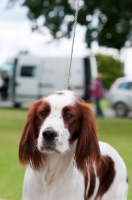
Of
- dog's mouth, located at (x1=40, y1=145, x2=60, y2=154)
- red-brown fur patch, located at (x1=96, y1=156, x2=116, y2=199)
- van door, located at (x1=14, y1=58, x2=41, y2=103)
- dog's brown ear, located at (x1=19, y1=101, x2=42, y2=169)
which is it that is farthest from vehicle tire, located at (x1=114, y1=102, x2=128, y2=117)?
dog's mouth, located at (x1=40, y1=145, x2=60, y2=154)

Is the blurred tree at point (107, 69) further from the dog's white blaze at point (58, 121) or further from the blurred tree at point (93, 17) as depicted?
the dog's white blaze at point (58, 121)

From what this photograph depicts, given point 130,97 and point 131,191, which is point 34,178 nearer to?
point 131,191

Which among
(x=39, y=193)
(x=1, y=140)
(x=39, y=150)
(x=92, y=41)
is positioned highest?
(x=92, y=41)

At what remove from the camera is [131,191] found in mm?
8508

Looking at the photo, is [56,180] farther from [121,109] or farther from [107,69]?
[107,69]

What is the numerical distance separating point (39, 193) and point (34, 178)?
12 centimetres

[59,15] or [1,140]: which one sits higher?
[59,15]

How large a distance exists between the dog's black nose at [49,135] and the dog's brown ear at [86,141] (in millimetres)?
283

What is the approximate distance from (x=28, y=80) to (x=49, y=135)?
28625 millimetres

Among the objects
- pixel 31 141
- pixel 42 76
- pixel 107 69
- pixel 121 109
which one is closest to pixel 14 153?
pixel 31 141

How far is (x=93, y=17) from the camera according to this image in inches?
832

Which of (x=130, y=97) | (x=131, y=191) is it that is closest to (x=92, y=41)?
(x=130, y=97)

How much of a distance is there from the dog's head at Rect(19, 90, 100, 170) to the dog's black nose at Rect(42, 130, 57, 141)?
0.02 m

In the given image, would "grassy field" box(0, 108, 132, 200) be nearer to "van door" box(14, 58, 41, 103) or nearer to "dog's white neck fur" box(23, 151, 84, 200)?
"dog's white neck fur" box(23, 151, 84, 200)
